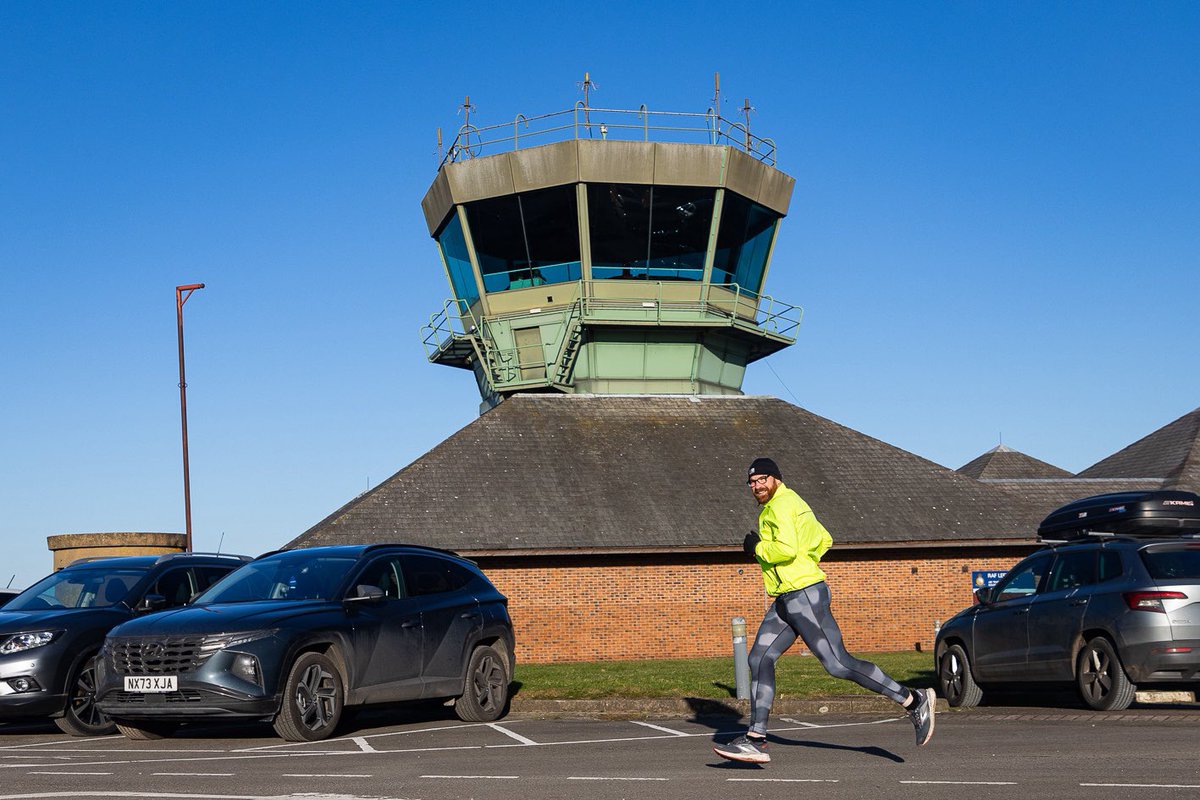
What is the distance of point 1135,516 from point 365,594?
7.89m

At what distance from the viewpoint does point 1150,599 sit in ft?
37.3

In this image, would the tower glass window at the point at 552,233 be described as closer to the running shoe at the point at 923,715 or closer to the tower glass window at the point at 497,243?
the tower glass window at the point at 497,243

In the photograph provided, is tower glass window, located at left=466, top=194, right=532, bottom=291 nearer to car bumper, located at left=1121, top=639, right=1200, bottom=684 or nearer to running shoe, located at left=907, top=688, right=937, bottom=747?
car bumper, located at left=1121, top=639, right=1200, bottom=684

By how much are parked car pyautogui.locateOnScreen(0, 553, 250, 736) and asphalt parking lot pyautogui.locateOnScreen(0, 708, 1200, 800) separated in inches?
15.2

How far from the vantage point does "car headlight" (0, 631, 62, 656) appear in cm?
1228

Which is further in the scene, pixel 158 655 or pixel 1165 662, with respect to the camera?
pixel 1165 662

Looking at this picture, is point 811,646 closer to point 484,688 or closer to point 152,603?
point 484,688

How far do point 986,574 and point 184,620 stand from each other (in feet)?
50.1

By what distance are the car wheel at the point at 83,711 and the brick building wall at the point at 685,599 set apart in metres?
13.4

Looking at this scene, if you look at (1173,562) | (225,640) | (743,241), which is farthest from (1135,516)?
(743,241)

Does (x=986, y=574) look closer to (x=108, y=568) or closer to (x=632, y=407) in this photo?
(x=632, y=407)

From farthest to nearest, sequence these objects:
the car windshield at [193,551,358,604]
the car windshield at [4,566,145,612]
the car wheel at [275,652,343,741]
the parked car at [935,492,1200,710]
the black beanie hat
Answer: the car windshield at [4,566,145,612]
the car windshield at [193,551,358,604]
the parked car at [935,492,1200,710]
the car wheel at [275,652,343,741]
the black beanie hat

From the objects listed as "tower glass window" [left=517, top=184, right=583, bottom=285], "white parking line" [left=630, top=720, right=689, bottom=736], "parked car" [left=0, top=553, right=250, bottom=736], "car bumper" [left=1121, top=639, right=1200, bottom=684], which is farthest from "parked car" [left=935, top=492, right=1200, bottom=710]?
"tower glass window" [left=517, top=184, right=583, bottom=285]

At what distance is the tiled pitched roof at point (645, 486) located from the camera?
1023 inches
